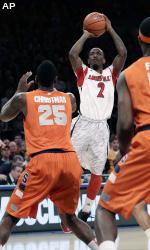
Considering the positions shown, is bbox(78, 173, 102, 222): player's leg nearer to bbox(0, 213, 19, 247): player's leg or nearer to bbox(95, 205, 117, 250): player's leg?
bbox(0, 213, 19, 247): player's leg

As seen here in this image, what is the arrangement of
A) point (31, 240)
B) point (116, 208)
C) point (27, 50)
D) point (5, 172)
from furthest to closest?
point (27, 50) < point (5, 172) < point (31, 240) < point (116, 208)

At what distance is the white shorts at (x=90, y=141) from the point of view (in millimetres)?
9594

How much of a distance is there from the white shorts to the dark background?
876 centimetres

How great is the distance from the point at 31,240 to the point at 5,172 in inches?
114

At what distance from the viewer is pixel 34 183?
7043 millimetres

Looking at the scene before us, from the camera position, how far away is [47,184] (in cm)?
708

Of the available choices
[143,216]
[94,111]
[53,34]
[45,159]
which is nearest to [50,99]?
[45,159]

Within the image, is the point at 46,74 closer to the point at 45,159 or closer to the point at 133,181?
the point at 45,159

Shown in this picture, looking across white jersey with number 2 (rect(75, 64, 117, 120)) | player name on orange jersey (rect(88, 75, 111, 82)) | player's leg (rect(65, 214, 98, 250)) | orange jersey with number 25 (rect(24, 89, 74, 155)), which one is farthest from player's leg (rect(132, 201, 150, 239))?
player name on orange jersey (rect(88, 75, 111, 82))

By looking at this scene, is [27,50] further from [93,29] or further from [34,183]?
[34,183]

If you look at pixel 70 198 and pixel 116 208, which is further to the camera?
pixel 70 198

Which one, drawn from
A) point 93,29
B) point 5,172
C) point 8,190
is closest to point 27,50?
point 5,172

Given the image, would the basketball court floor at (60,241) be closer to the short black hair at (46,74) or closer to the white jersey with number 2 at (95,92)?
the white jersey with number 2 at (95,92)

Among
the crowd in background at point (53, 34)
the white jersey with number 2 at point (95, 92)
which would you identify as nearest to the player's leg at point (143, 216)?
the white jersey with number 2 at point (95, 92)
